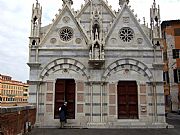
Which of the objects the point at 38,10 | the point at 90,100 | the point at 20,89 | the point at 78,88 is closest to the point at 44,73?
the point at 78,88

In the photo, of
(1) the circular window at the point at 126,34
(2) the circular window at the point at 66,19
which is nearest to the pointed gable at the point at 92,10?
(2) the circular window at the point at 66,19

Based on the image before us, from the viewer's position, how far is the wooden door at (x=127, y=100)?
1933cm

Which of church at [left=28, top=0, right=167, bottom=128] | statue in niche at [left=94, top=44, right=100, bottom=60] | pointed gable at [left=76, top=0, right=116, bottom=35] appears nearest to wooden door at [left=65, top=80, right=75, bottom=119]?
church at [left=28, top=0, right=167, bottom=128]

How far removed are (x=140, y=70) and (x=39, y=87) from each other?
816 centimetres

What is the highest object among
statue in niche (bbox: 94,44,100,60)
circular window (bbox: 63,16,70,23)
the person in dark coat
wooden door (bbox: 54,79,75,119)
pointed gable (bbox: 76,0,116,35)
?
pointed gable (bbox: 76,0,116,35)

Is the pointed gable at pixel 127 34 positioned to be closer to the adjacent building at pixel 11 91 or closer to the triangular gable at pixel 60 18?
the triangular gable at pixel 60 18

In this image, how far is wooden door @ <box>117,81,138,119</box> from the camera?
19.3m

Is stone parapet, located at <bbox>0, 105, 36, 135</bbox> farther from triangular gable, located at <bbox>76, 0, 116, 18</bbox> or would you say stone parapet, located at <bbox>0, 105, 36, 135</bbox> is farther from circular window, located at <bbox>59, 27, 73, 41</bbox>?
triangular gable, located at <bbox>76, 0, 116, 18</bbox>

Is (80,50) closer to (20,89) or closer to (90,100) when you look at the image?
(90,100)

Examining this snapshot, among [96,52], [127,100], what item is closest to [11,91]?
[96,52]

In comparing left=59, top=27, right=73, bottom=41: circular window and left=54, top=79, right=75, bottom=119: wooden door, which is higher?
left=59, top=27, right=73, bottom=41: circular window

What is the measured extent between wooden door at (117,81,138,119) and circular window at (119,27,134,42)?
12.1ft

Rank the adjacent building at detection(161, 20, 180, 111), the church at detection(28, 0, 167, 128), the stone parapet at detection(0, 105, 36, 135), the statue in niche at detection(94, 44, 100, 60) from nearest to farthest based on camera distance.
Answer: the stone parapet at detection(0, 105, 36, 135) → the church at detection(28, 0, 167, 128) → the statue in niche at detection(94, 44, 100, 60) → the adjacent building at detection(161, 20, 180, 111)

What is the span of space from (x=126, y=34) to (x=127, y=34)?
0.08 m
